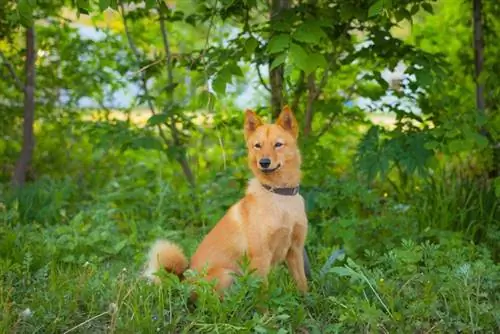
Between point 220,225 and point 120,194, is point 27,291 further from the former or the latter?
point 120,194

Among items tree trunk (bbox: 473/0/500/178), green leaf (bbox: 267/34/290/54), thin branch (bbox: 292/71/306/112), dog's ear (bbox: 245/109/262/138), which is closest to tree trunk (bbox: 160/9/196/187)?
thin branch (bbox: 292/71/306/112)

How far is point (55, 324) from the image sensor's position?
3990mm

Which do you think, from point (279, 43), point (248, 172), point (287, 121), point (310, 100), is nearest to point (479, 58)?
point (310, 100)

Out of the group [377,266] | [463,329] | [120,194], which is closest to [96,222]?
[120,194]

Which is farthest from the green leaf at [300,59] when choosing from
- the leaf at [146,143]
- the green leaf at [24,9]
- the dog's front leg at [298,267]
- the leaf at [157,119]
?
the leaf at [146,143]

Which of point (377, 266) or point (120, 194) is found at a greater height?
point (120, 194)

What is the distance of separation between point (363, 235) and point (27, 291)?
2.40 metres

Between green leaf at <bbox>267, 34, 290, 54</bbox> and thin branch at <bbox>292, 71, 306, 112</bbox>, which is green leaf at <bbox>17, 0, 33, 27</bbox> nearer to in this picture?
green leaf at <bbox>267, 34, 290, 54</bbox>

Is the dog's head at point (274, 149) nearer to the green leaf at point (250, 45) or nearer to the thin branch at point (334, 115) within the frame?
the green leaf at point (250, 45)

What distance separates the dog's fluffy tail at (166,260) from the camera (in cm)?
448

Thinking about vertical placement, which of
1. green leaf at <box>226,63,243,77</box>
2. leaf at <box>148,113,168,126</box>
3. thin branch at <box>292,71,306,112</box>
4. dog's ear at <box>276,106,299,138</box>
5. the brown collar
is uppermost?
green leaf at <box>226,63,243,77</box>

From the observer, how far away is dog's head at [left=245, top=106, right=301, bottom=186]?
4.29 meters

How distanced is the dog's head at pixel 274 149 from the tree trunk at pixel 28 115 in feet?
11.7

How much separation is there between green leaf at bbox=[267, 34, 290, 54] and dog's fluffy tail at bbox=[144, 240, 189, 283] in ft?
3.97
